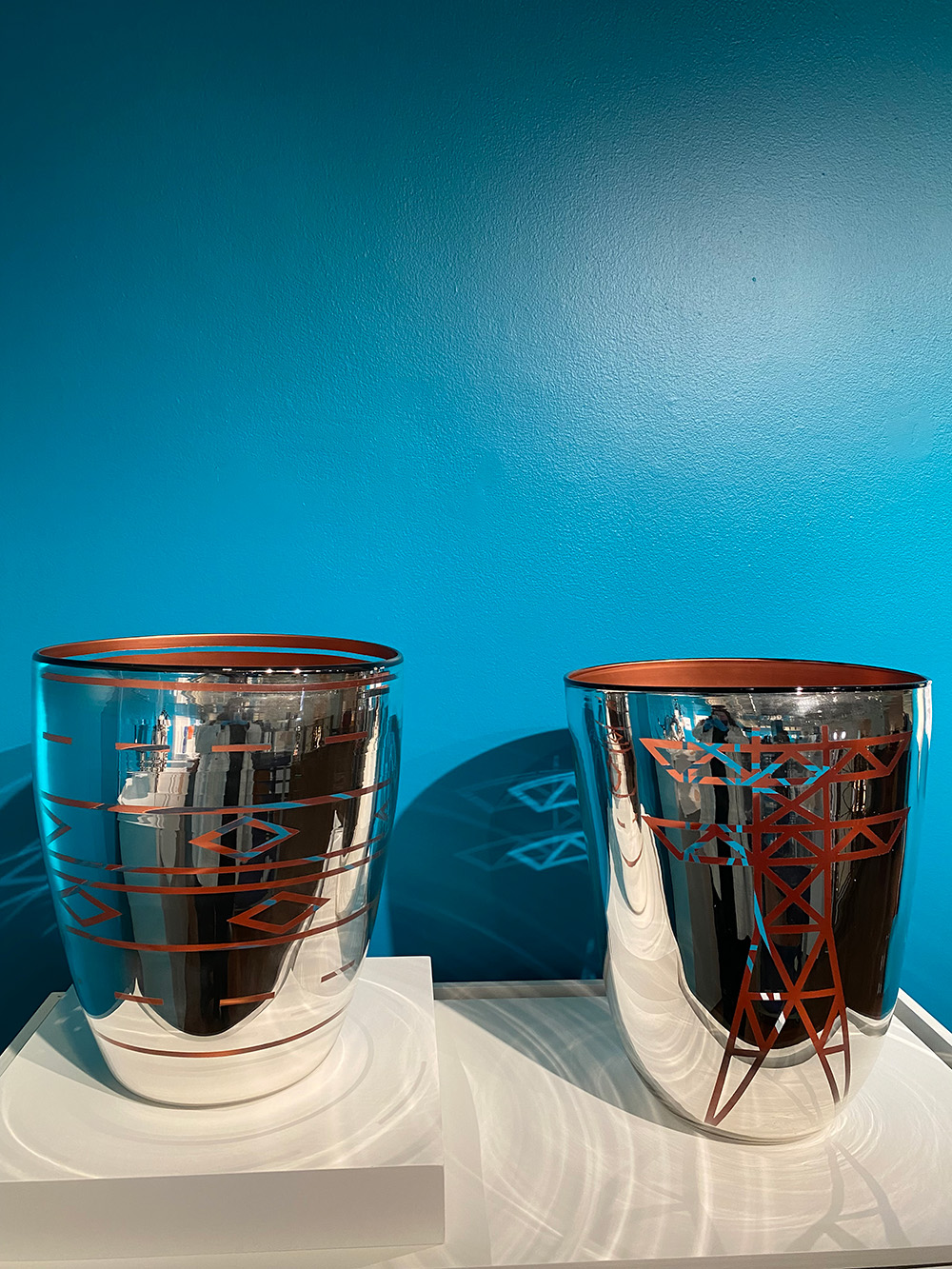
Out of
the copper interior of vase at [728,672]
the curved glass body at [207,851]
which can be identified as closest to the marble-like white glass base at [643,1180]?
the curved glass body at [207,851]

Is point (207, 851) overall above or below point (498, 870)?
above

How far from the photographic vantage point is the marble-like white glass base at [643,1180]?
0.53 m

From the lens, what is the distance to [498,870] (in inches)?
36.5

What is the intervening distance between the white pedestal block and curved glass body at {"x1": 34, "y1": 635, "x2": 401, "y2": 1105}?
3 cm

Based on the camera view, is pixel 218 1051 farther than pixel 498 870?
No

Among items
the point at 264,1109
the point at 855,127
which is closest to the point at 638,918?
the point at 264,1109

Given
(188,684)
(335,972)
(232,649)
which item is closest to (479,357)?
(232,649)

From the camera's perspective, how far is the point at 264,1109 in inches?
24.3

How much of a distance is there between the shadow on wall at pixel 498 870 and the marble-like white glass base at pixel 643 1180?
0.16 m

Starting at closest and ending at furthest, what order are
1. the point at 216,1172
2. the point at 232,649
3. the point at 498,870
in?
the point at 216,1172 → the point at 232,649 → the point at 498,870

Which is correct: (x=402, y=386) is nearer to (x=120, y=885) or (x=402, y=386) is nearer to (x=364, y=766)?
(x=364, y=766)

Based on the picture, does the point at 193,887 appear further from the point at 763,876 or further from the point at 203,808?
the point at 763,876

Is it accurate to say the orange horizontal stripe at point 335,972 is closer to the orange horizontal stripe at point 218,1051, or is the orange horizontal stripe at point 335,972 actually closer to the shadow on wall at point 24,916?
the orange horizontal stripe at point 218,1051

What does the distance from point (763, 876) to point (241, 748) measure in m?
0.36
